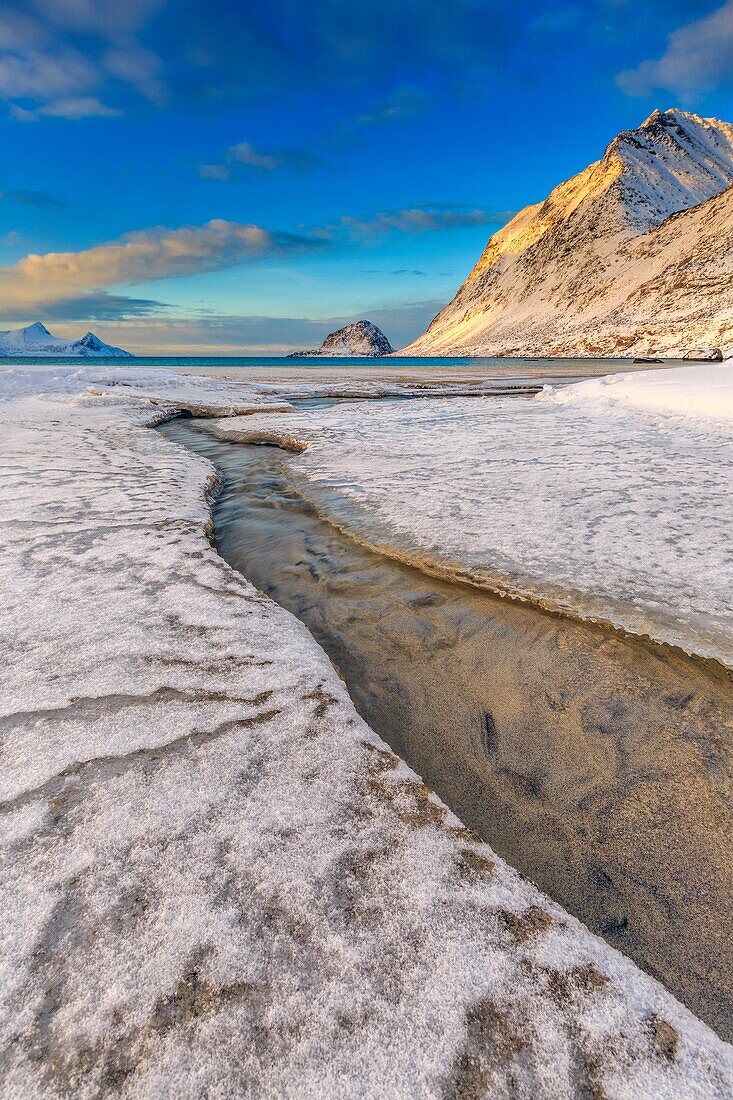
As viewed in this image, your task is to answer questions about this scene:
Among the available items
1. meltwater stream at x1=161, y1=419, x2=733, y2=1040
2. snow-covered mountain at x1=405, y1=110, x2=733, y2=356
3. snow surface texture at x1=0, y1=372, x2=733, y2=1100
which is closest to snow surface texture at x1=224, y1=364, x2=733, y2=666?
meltwater stream at x1=161, y1=419, x2=733, y2=1040

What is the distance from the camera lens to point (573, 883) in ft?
4.75

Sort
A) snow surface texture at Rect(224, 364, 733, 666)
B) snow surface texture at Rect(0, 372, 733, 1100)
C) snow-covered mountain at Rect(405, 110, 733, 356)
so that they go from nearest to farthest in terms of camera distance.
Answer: snow surface texture at Rect(0, 372, 733, 1100) → snow surface texture at Rect(224, 364, 733, 666) → snow-covered mountain at Rect(405, 110, 733, 356)

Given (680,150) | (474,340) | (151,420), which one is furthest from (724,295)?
(680,150)

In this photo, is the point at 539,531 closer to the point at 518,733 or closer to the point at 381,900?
the point at 518,733

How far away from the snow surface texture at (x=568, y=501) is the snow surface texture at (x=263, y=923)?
1653 mm

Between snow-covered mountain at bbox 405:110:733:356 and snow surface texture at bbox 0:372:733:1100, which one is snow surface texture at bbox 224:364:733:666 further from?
snow-covered mountain at bbox 405:110:733:356

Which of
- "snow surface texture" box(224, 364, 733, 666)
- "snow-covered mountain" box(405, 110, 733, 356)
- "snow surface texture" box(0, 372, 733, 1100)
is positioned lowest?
"snow surface texture" box(0, 372, 733, 1100)

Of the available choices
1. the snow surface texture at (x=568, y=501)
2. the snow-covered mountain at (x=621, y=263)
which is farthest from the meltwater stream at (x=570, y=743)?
the snow-covered mountain at (x=621, y=263)

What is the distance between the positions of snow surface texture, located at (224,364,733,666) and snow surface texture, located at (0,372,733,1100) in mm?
1653

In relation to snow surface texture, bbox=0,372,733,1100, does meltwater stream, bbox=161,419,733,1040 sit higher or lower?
lower

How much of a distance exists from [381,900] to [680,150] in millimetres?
197912

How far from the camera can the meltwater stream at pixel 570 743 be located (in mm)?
1379

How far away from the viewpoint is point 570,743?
1.95 m

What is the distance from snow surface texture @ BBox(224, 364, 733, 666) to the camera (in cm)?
274
